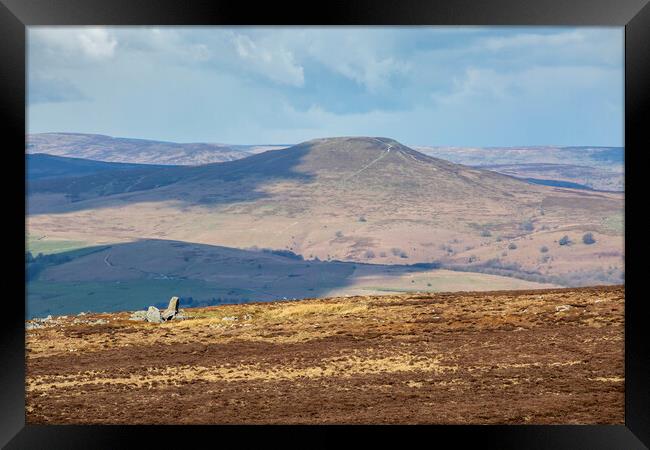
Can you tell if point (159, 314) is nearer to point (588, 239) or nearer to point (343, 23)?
point (343, 23)

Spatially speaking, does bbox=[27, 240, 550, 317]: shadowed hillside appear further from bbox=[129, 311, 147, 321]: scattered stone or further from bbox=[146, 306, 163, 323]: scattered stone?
bbox=[146, 306, 163, 323]: scattered stone

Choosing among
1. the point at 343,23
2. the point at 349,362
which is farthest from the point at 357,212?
the point at 343,23

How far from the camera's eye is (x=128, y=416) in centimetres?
1141

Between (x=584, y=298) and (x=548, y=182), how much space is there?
8086 cm

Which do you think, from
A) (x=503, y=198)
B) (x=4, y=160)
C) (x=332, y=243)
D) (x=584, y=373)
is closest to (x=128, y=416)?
(x=4, y=160)

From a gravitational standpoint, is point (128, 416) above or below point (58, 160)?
below

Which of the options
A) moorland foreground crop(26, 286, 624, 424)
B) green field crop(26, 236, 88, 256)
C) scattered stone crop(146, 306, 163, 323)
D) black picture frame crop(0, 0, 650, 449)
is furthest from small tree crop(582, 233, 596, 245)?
black picture frame crop(0, 0, 650, 449)

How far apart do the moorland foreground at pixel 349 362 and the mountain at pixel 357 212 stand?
4932 cm

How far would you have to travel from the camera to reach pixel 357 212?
92875 millimetres

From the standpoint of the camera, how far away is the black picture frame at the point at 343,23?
279 inches

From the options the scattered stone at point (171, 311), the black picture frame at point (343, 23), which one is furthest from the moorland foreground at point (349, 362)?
the black picture frame at point (343, 23)

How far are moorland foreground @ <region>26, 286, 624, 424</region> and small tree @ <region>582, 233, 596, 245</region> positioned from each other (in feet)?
182

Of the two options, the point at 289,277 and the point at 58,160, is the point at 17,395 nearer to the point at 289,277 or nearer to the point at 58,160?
the point at 289,277

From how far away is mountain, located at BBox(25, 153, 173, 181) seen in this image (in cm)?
10419
